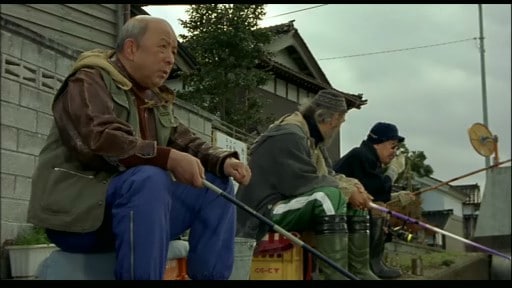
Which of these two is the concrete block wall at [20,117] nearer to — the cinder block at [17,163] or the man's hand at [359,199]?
the cinder block at [17,163]

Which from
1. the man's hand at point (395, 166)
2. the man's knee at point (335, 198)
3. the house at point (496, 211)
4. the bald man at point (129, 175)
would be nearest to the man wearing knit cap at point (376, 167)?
the man's hand at point (395, 166)

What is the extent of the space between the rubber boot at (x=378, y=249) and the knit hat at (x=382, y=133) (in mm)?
534

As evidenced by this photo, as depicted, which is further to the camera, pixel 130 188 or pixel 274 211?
pixel 274 211

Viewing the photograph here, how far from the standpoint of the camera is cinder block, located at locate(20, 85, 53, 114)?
429cm

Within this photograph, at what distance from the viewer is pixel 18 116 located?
4250 mm

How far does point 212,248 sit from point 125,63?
28.7 inches

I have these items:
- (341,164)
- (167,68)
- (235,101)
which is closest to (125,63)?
(167,68)

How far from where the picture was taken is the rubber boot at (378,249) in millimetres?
4602

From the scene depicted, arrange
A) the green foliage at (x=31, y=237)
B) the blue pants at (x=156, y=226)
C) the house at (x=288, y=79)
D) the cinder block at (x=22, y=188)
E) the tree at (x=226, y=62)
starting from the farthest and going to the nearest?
the house at (x=288, y=79) → the tree at (x=226, y=62) → the cinder block at (x=22, y=188) → the green foliage at (x=31, y=237) → the blue pants at (x=156, y=226)

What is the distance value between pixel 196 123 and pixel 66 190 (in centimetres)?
364

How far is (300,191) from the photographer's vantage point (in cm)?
389
